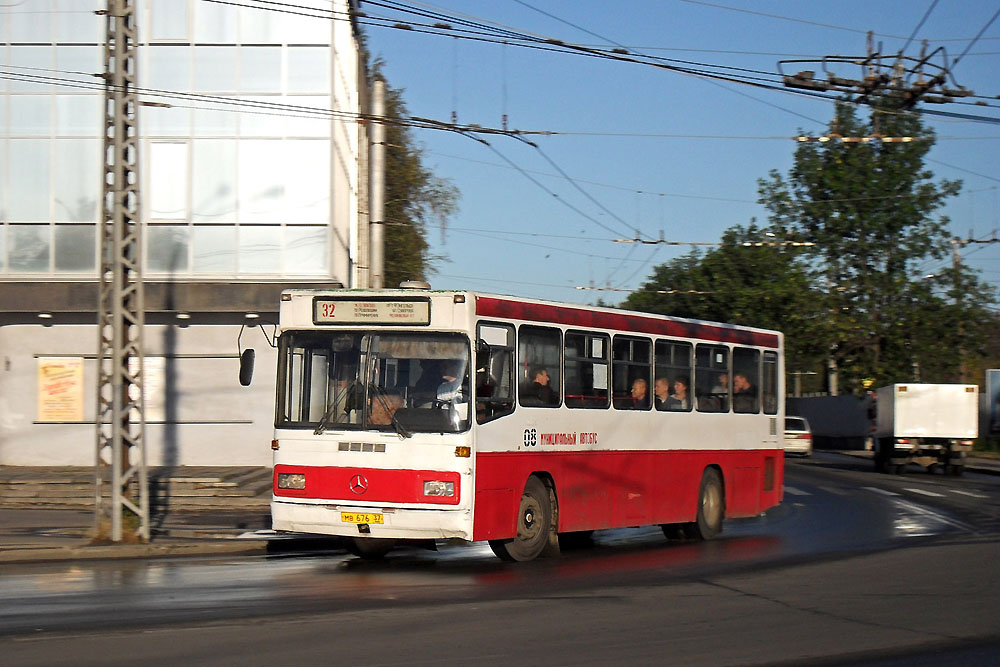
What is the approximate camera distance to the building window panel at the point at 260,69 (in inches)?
1101

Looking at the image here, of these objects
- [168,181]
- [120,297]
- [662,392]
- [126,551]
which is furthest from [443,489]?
[168,181]

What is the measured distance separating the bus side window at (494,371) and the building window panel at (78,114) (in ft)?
57.1

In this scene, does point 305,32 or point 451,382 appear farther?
point 305,32

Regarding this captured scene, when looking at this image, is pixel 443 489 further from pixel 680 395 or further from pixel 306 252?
pixel 306 252

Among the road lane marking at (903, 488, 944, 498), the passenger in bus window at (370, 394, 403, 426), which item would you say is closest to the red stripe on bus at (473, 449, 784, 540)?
the passenger in bus window at (370, 394, 403, 426)

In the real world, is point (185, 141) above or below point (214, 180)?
above

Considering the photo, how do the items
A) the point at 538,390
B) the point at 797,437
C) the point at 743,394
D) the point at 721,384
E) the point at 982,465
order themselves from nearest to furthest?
the point at 538,390, the point at 721,384, the point at 743,394, the point at 982,465, the point at 797,437

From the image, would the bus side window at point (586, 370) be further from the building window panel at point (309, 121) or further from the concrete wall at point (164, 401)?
the building window panel at point (309, 121)

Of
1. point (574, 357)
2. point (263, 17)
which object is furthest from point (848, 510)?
point (263, 17)

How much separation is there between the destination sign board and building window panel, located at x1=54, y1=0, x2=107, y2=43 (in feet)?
55.5

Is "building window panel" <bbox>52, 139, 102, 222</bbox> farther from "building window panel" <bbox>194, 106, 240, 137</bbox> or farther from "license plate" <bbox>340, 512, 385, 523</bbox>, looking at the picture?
"license plate" <bbox>340, 512, 385, 523</bbox>

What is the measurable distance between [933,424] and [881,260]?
21621 mm

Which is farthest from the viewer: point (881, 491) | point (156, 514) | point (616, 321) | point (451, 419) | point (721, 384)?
point (881, 491)

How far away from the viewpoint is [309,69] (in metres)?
28.1
